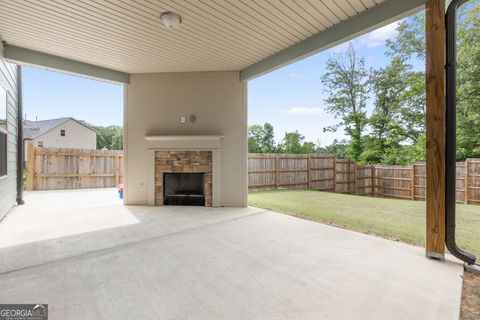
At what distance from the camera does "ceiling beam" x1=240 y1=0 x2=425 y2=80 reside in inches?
116

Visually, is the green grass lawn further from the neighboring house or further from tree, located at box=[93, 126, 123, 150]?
tree, located at box=[93, 126, 123, 150]

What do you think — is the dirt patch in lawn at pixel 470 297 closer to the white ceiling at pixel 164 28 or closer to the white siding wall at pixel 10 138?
the white ceiling at pixel 164 28

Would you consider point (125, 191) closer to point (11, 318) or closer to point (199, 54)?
point (199, 54)

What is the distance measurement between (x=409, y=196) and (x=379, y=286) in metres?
9.40

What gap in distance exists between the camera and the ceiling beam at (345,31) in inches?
116

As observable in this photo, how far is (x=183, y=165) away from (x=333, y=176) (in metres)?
7.80

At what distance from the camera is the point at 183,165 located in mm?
5758

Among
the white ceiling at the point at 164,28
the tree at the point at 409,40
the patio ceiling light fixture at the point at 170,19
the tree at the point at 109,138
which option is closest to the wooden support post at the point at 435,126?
the white ceiling at the point at 164,28

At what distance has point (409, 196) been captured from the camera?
9.62m

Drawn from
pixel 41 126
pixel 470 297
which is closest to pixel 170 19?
pixel 470 297

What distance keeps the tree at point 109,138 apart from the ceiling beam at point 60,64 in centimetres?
3126

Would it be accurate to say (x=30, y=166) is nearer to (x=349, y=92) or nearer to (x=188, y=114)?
(x=188, y=114)

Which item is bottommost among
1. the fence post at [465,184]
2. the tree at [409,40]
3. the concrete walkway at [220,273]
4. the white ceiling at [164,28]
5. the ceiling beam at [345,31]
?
the concrete walkway at [220,273]

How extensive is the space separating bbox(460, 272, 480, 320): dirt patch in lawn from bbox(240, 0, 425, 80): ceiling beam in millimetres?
3049
